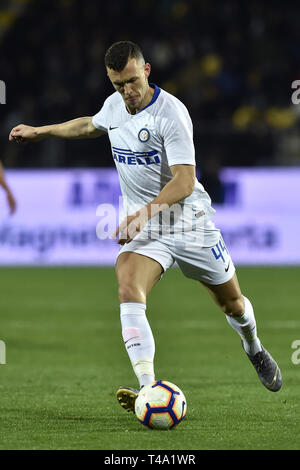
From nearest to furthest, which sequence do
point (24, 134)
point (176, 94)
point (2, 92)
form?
point (24, 134) → point (2, 92) → point (176, 94)

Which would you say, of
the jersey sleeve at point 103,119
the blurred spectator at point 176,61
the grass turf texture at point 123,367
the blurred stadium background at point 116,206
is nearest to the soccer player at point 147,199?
the jersey sleeve at point 103,119

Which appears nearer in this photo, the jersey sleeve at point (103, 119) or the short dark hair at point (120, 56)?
the short dark hair at point (120, 56)

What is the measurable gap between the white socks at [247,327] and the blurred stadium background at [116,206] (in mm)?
335

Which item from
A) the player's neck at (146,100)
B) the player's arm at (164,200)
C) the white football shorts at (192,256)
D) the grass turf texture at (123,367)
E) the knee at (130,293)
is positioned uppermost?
the player's neck at (146,100)

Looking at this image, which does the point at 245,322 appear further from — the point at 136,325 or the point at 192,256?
the point at 136,325

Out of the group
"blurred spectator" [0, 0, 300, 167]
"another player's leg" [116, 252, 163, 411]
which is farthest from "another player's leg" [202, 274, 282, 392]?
"blurred spectator" [0, 0, 300, 167]

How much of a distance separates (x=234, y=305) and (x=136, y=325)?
107cm

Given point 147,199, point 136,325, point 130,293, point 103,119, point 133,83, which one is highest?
point 133,83

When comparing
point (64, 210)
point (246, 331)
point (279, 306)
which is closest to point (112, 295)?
point (279, 306)

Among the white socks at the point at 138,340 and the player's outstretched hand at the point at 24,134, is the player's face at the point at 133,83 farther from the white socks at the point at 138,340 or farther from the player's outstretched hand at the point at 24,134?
the white socks at the point at 138,340

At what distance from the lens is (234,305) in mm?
6312

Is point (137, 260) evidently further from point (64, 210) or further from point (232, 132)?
point (232, 132)

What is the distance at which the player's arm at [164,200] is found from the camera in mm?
5277

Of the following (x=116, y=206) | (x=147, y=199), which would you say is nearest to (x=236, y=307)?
(x=147, y=199)
